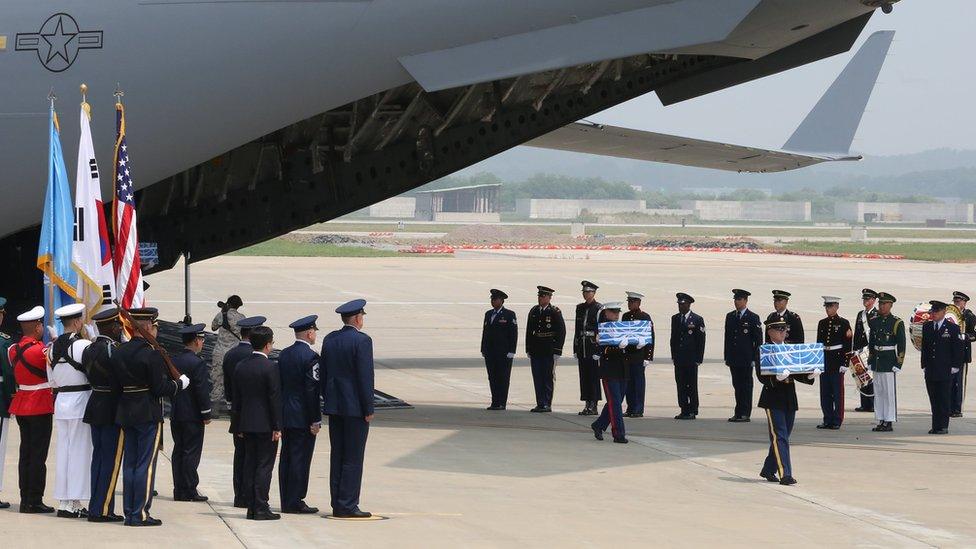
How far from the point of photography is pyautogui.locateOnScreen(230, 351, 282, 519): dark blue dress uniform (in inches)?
335

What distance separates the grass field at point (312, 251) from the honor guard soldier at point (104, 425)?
4701cm

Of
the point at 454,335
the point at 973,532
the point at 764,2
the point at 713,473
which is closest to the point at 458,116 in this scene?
the point at 764,2

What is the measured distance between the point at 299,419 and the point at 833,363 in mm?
7593

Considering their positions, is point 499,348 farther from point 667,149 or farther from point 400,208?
point 400,208

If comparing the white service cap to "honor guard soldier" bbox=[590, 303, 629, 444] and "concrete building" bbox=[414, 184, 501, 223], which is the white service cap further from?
"concrete building" bbox=[414, 184, 501, 223]

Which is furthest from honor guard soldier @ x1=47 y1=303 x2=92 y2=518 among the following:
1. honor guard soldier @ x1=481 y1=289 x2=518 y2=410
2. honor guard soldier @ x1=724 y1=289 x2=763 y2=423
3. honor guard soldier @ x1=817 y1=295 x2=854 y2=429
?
honor guard soldier @ x1=817 y1=295 x2=854 y2=429

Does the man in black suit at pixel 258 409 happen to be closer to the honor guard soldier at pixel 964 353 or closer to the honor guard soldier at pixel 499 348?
the honor guard soldier at pixel 499 348

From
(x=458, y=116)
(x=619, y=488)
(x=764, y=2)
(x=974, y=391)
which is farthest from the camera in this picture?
(x=974, y=391)

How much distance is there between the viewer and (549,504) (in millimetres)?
9250

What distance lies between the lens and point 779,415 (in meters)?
10.6

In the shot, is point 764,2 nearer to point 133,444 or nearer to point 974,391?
point 133,444

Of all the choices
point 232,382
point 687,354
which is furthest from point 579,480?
point 687,354

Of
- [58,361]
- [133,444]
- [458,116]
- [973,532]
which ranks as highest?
[458,116]

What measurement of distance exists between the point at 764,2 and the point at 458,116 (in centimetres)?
414
